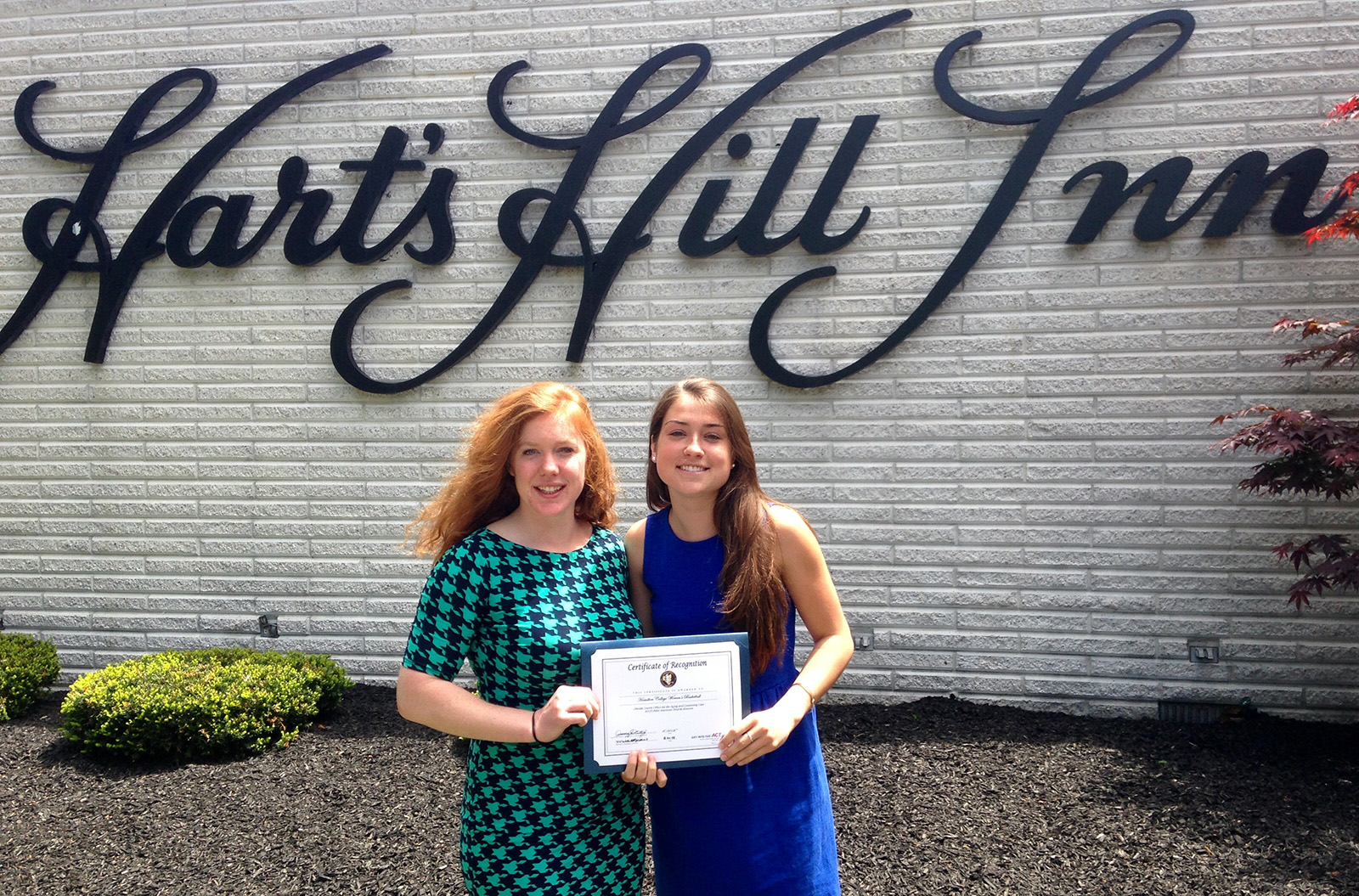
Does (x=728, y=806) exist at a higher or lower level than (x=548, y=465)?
lower

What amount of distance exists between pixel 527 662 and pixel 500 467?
436mm

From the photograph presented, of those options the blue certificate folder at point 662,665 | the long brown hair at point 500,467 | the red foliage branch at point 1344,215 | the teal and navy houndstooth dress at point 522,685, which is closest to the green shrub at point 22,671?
the long brown hair at point 500,467

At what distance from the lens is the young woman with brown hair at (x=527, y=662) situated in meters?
1.97

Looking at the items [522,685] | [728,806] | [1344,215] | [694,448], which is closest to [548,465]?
[694,448]

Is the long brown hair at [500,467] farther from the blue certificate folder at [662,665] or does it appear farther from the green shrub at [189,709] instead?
the green shrub at [189,709]

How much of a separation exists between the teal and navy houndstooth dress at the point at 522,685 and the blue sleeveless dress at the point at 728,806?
15cm

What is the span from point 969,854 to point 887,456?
208 cm

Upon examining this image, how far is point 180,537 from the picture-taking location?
542cm

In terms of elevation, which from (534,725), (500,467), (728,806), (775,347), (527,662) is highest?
(775,347)

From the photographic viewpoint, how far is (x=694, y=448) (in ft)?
6.89

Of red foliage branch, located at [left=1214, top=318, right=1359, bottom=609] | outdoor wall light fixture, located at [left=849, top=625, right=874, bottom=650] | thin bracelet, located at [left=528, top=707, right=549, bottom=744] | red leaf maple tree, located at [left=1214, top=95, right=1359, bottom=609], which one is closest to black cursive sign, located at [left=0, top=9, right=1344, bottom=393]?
red leaf maple tree, located at [left=1214, top=95, right=1359, bottom=609]

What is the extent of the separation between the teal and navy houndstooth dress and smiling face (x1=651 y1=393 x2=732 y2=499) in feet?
1.06

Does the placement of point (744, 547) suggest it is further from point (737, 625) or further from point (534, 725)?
point (534, 725)

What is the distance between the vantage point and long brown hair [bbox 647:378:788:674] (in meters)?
2.09
